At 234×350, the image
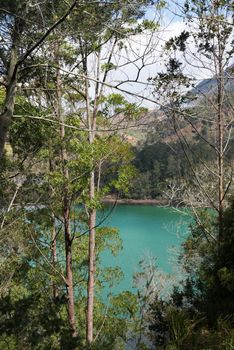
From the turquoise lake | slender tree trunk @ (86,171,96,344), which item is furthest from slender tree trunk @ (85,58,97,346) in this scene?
the turquoise lake

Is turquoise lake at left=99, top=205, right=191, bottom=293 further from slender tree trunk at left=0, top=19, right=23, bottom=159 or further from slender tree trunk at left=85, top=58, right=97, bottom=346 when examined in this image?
slender tree trunk at left=0, top=19, right=23, bottom=159

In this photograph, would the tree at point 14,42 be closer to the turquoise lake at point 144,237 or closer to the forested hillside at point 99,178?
the forested hillside at point 99,178

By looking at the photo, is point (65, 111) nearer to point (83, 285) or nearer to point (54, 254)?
point (54, 254)

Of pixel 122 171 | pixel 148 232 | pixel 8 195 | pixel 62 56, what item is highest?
pixel 62 56

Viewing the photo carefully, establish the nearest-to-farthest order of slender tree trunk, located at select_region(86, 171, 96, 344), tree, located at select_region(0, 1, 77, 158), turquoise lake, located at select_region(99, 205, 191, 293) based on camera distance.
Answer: tree, located at select_region(0, 1, 77, 158) → slender tree trunk, located at select_region(86, 171, 96, 344) → turquoise lake, located at select_region(99, 205, 191, 293)

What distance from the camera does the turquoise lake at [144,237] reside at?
14.9 metres

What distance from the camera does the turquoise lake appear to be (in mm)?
14917

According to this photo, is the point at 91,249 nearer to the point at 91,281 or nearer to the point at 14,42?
the point at 91,281

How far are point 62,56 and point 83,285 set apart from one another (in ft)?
16.3

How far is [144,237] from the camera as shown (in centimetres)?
2564

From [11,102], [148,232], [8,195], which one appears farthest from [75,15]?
[148,232]

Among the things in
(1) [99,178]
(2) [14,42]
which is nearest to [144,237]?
(1) [99,178]

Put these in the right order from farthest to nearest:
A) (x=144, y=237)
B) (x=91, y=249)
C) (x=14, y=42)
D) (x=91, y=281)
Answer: (x=144, y=237), (x=91, y=249), (x=91, y=281), (x=14, y=42)

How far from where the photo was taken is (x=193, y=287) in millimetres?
6625
